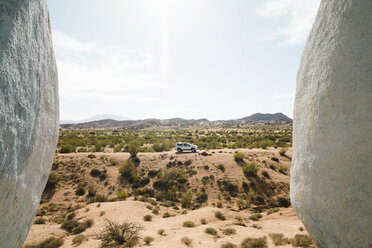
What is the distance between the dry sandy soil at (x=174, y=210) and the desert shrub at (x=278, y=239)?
256 mm

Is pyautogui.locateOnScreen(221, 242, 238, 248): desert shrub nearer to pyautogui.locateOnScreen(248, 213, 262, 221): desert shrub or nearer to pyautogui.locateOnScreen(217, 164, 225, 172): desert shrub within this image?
pyautogui.locateOnScreen(248, 213, 262, 221): desert shrub

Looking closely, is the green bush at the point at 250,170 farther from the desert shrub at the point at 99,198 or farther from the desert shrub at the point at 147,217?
the desert shrub at the point at 99,198

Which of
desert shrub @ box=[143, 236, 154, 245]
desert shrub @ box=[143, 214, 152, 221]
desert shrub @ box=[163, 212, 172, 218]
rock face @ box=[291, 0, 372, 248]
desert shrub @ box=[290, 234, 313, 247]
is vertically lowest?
desert shrub @ box=[163, 212, 172, 218]

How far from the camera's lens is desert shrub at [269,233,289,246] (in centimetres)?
834

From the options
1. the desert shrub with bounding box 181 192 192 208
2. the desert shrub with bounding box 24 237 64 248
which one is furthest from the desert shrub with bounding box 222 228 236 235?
the desert shrub with bounding box 24 237 64 248

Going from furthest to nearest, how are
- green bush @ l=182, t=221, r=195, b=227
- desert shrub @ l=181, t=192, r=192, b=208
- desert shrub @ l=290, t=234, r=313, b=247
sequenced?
1. desert shrub @ l=181, t=192, r=192, b=208
2. green bush @ l=182, t=221, r=195, b=227
3. desert shrub @ l=290, t=234, r=313, b=247

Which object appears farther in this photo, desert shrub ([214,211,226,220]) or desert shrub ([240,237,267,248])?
desert shrub ([214,211,226,220])

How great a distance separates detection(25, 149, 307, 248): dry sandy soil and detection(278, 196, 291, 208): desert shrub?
45 cm

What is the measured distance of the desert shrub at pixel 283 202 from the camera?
53.3 feet

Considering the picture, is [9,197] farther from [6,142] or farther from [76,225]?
[76,225]

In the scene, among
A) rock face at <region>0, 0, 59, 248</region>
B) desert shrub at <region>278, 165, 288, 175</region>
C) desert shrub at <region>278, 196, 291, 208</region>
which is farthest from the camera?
desert shrub at <region>278, 165, 288, 175</region>

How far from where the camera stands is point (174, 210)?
14.4m

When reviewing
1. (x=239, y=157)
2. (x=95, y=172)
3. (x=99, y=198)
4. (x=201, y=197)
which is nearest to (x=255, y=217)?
(x=201, y=197)

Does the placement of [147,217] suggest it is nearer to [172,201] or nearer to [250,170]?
[172,201]
